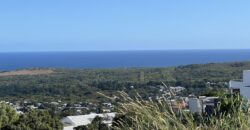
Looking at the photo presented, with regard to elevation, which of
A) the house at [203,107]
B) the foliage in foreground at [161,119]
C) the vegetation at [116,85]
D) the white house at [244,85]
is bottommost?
the vegetation at [116,85]

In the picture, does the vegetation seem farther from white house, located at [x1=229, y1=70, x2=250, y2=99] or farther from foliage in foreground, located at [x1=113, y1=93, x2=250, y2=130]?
foliage in foreground, located at [x1=113, y1=93, x2=250, y2=130]

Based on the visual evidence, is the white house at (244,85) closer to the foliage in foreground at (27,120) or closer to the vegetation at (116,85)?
the foliage in foreground at (27,120)

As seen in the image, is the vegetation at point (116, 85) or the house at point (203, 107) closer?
the house at point (203, 107)

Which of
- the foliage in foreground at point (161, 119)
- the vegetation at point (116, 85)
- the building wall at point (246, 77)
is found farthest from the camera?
the vegetation at point (116, 85)

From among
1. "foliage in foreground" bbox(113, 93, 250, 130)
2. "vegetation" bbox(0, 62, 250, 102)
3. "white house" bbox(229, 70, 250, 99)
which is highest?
"foliage in foreground" bbox(113, 93, 250, 130)

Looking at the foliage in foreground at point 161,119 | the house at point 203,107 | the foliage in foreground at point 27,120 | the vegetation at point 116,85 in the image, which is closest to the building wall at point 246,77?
the house at point 203,107

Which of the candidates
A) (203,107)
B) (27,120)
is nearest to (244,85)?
(27,120)

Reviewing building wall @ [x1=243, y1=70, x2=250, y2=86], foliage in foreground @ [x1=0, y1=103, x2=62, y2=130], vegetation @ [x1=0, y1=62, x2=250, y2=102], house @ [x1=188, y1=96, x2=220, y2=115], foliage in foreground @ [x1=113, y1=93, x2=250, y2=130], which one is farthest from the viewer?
vegetation @ [x1=0, y1=62, x2=250, y2=102]

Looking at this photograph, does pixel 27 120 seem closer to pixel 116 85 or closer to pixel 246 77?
pixel 246 77

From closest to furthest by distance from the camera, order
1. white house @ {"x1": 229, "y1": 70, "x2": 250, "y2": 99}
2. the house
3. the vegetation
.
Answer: the house, white house @ {"x1": 229, "y1": 70, "x2": 250, "y2": 99}, the vegetation

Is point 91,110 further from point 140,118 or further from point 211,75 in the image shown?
point 140,118

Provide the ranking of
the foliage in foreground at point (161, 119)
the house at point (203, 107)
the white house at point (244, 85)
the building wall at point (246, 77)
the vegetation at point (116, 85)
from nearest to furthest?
the foliage in foreground at point (161, 119) < the house at point (203, 107) < the white house at point (244, 85) < the building wall at point (246, 77) < the vegetation at point (116, 85)

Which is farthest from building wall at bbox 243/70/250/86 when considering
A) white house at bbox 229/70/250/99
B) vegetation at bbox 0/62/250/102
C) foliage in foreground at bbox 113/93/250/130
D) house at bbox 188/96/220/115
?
vegetation at bbox 0/62/250/102
